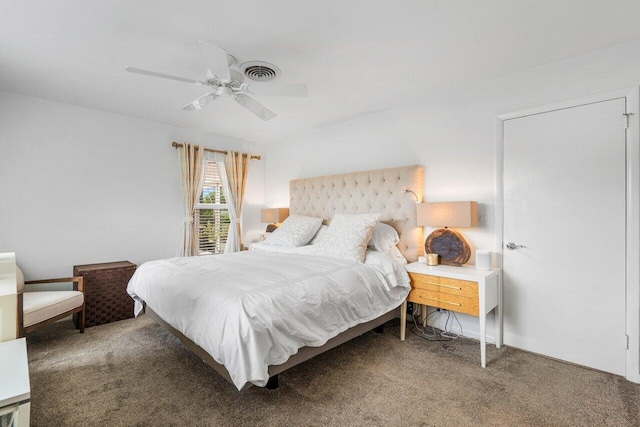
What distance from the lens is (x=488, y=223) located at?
294 centimetres

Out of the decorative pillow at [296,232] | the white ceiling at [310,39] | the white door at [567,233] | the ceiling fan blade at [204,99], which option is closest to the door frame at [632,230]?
the white door at [567,233]

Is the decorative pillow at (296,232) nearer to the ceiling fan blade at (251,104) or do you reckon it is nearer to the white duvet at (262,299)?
the white duvet at (262,299)

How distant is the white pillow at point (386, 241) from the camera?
3.22m

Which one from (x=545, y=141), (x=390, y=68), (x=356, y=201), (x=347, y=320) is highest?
(x=390, y=68)

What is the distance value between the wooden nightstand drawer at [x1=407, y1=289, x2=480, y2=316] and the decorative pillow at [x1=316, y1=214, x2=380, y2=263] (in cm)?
63

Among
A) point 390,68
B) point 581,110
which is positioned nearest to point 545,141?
point 581,110

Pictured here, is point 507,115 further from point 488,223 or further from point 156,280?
point 156,280

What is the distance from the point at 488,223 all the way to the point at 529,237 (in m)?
0.35

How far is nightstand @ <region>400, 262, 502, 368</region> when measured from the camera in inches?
97.7

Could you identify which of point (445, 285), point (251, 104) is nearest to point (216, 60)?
point (251, 104)

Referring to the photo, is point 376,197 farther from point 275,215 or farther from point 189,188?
point 189,188

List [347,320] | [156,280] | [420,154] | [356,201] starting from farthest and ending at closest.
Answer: [356,201]
[420,154]
[156,280]
[347,320]

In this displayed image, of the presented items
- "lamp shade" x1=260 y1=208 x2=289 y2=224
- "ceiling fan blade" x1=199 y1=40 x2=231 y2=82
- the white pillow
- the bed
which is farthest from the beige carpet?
"lamp shade" x1=260 y1=208 x2=289 y2=224

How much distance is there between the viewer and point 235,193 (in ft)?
16.5
